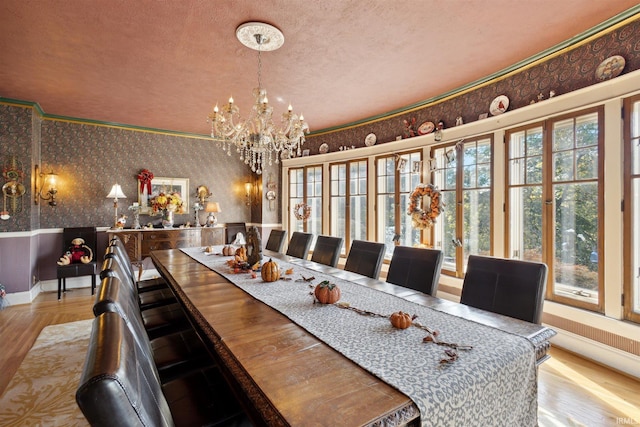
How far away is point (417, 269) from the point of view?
2285mm

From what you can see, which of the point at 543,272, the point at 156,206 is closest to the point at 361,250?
the point at 543,272

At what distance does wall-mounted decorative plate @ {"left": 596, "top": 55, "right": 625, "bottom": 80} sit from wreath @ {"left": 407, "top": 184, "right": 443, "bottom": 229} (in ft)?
5.94

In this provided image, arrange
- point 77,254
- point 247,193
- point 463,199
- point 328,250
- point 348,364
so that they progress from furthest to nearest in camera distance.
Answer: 1. point 247,193
2. point 77,254
3. point 463,199
4. point 328,250
5. point 348,364

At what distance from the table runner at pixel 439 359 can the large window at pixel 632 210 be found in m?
2.06

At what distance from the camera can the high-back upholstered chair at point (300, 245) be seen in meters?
3.61

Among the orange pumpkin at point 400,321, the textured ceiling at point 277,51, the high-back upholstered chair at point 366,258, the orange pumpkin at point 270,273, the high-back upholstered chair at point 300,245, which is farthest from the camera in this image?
the high-back upholstered chair at point 300,245

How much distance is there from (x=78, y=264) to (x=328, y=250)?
3.87 m

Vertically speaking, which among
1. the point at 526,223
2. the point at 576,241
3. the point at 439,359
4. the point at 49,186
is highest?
the point at 49,186

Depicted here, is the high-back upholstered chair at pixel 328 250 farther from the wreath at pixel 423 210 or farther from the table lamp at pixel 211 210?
the table lamp at pixel 211 210

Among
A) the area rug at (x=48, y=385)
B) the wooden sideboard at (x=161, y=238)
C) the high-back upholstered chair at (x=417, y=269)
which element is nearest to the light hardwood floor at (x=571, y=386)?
the area rug at (x=48, y=385)

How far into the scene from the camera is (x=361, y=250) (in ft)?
9.30

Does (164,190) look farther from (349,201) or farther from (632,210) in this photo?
(632,210)

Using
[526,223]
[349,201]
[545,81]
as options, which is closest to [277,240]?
[349,201]

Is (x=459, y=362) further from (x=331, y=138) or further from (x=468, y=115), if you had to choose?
(x=331, y=138)
